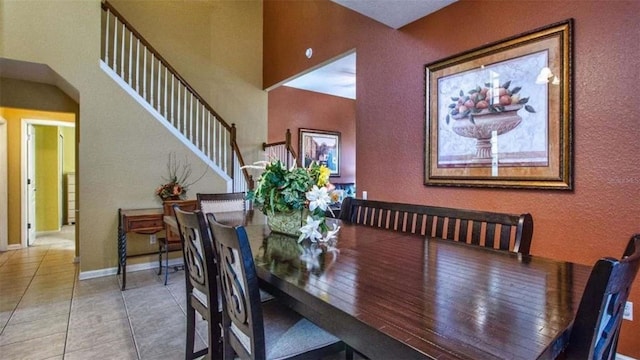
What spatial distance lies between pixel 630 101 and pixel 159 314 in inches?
145

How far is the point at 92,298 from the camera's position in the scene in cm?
310

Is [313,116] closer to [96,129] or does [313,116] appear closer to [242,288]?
[96,129]

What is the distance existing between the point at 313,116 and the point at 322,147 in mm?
715

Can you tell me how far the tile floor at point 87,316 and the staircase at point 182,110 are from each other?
1660 mm

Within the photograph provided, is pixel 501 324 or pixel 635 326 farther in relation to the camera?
pixel 635 326

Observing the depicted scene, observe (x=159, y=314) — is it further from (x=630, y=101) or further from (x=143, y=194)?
(x=630, y=101)

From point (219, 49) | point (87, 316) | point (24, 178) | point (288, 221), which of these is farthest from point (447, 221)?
point (24, 178)

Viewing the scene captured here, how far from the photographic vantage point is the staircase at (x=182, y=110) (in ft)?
14.3

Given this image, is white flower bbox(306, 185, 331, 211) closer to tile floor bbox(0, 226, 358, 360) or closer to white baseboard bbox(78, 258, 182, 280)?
tile floor bbox(0, 226, 358, 360)

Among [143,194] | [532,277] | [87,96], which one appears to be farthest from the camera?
[143,194]

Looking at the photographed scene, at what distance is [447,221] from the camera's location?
1.96 meters

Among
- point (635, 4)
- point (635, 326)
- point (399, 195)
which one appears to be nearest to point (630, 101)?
point (635, 4)

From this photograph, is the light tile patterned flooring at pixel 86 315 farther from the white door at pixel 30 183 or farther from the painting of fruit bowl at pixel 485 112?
the painting of fruit bowl at pixel 485 112

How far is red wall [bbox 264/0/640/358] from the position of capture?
195cm
